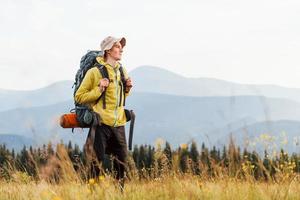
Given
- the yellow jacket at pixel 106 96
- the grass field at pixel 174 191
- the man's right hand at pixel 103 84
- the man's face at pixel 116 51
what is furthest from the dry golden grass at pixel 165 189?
the man's face at pixel 116 51

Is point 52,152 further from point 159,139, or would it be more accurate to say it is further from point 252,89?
point 252,89

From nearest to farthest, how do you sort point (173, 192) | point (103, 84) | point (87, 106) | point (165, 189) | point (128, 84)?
1. point (173, 192)
2. point (165, 189)
3. point (103, 84)
4. point (87, 106)
5. point (128, 84)

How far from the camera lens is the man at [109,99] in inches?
278

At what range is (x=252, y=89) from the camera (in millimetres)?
5484

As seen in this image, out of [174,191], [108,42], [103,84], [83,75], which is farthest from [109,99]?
[174,191]

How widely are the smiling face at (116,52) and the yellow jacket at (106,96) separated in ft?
0.40

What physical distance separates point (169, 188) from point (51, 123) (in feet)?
3.61

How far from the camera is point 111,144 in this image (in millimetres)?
7297

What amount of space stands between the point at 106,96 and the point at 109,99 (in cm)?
5

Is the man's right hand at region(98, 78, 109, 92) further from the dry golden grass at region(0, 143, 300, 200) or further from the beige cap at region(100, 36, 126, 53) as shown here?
the dry golden grass at region(0, 143, 300, 200)

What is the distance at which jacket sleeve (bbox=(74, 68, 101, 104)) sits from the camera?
6.98 metres

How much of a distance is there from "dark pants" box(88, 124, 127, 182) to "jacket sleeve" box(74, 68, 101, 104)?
14.3 inches

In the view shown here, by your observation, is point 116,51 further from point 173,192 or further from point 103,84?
point 173,192

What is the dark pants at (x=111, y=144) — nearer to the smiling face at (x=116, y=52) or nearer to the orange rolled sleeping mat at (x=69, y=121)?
the orange rolled sleeping mat at (x=69, y=121)
